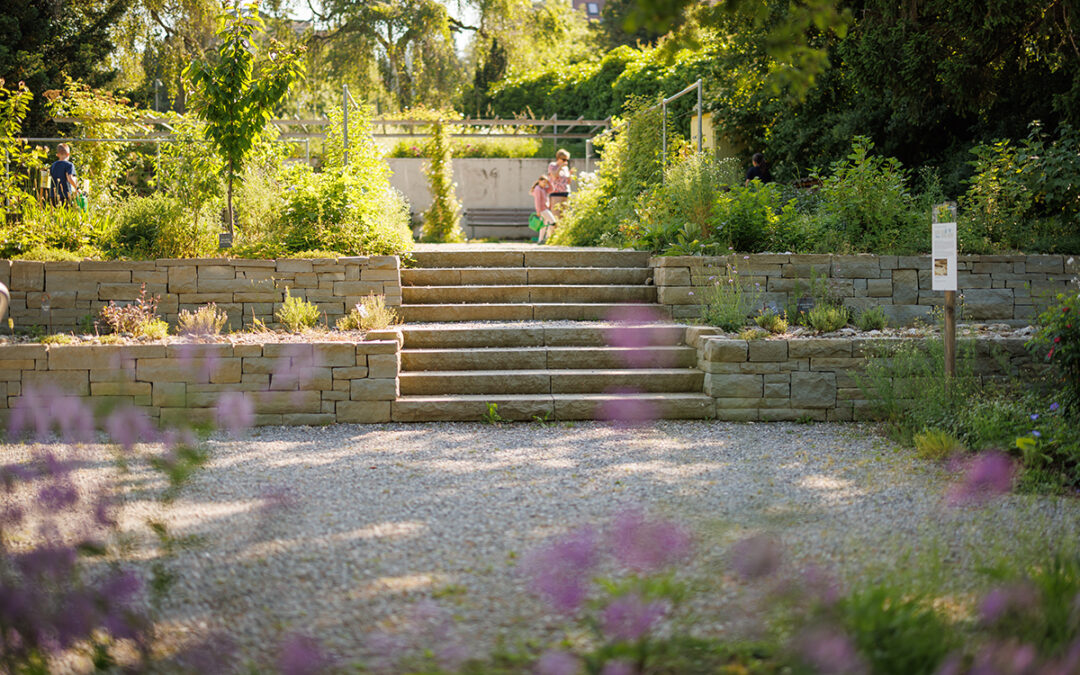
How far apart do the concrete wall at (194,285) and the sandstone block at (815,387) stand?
342 centimetres

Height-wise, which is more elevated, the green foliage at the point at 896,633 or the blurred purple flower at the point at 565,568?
the green foliage at the point at 896,633

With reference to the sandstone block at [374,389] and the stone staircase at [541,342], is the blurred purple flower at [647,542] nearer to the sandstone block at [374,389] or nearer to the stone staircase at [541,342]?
the stone staircase at [541,342]

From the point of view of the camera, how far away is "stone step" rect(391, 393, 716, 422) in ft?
20.6

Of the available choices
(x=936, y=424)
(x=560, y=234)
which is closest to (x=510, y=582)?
(x=936, y=424)

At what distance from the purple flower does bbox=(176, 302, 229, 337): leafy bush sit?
4.98 m

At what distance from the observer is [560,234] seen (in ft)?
37.0

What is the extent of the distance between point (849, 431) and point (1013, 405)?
40.4 inches

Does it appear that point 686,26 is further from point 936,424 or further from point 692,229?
point 692,229

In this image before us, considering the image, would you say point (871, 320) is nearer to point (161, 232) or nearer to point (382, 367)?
point (382, 367)

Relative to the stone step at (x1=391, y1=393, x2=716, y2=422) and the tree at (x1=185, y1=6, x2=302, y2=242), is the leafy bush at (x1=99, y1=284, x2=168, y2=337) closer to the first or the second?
the tree at (x1=185, y1=6, x2=302, y2=242)

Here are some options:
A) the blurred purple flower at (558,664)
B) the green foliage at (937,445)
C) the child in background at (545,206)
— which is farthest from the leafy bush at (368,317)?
the child in background at (545,206)

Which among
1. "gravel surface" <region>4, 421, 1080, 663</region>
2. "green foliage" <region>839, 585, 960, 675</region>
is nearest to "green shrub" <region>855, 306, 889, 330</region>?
"gravel surface" <region>4, 421, 1080, 663</region>

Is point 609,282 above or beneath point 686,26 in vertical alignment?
beneath

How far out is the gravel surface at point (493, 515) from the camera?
304 cm
